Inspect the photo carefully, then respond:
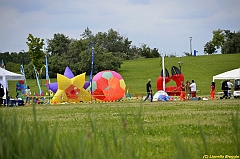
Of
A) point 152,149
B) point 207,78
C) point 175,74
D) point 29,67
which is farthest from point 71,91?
point 29,67

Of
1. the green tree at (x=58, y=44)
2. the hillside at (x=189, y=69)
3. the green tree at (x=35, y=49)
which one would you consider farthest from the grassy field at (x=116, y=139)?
the green tree at (x=58, y=44)

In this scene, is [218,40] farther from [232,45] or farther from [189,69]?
[189,69]

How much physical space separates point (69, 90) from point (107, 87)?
9.12ft

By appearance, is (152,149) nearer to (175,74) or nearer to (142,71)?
(175,74)

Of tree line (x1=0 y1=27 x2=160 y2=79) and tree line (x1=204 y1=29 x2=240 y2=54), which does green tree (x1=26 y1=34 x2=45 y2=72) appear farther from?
tree line (x1=204 y1=29 x2=240 y2=54)

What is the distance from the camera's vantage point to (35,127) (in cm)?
489

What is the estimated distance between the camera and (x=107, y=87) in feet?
109

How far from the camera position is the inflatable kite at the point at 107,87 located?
33.1m

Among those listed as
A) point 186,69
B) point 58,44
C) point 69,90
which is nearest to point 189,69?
point 186,69

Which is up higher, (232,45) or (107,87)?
(232,45)

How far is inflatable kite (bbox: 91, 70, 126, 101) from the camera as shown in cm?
3310

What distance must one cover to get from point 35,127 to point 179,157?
1992mm

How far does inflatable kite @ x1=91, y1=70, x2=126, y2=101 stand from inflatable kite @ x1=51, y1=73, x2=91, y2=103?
1.29 meters

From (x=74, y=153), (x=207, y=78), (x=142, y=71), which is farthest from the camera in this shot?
(x=142, y=71)
